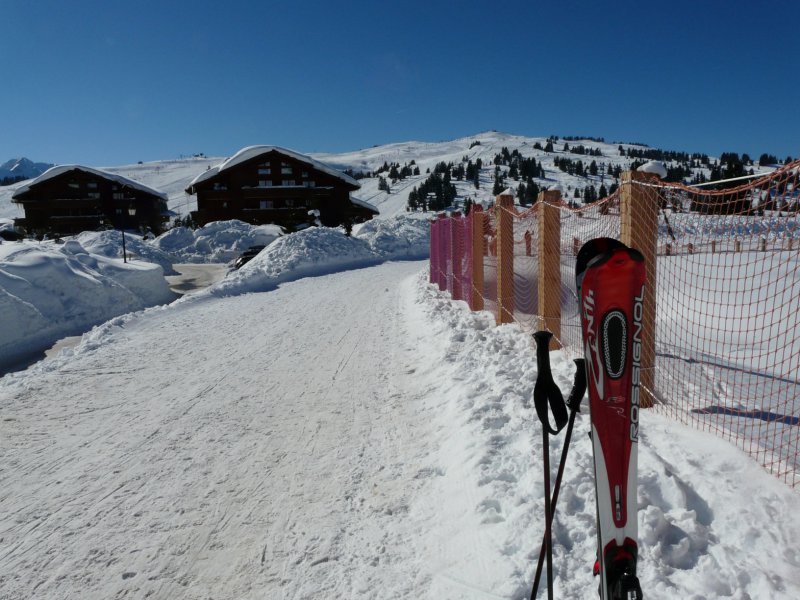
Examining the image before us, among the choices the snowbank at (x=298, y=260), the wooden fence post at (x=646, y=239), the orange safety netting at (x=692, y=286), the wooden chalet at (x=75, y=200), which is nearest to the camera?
the orange safety netting at (x=692, y=286)

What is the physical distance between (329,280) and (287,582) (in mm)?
15654

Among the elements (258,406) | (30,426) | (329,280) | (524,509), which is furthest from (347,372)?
(329,280)

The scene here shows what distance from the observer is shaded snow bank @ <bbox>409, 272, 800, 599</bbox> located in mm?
2512

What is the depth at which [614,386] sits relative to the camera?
6.15 ft

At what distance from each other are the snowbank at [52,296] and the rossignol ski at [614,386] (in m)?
10.0

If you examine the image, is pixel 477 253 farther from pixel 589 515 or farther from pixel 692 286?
pixel 589 515

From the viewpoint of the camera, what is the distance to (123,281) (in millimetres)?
16000

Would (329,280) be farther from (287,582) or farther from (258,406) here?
(287,582)

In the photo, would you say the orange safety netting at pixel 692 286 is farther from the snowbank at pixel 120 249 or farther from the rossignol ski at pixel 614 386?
the snowbank at pixel 120 249

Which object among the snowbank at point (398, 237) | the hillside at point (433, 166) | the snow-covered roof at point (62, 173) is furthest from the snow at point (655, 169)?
the hillside at point (433, 166)

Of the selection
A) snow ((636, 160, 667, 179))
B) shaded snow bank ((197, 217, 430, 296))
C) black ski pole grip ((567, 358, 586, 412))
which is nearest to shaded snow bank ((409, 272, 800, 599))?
black ski pole grip ((567, 358, 586, 412))

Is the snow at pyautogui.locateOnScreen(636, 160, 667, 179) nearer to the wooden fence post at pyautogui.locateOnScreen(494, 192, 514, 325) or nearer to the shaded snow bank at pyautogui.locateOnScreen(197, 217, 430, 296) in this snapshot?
the wooden fence post at pyautogui.locateOnScreen(494, 192, 514, 325)

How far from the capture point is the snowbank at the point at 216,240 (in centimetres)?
3806

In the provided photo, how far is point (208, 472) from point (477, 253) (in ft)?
21.6
